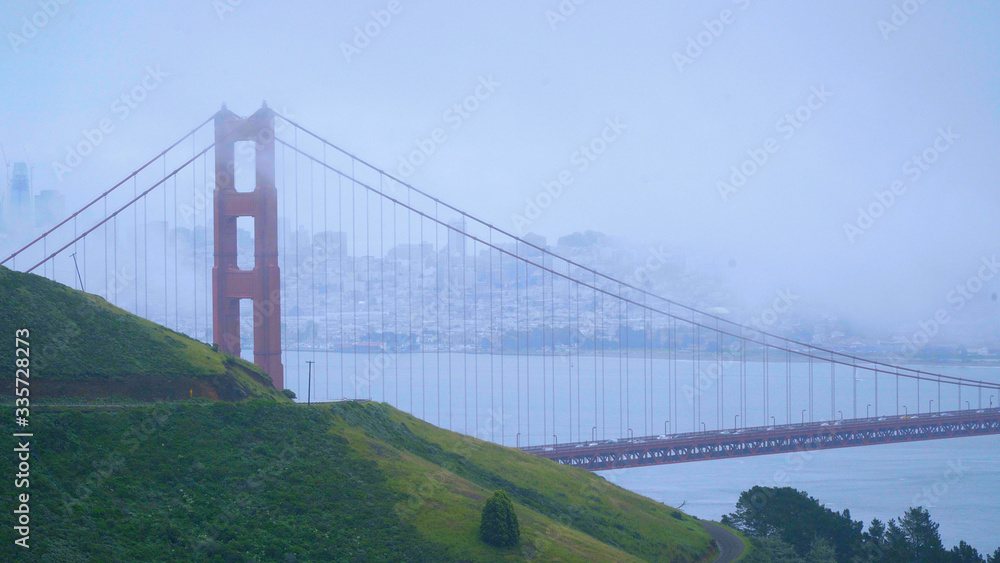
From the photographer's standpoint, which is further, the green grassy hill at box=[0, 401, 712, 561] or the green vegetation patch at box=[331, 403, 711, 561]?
the green vegetation patch at box=[331, 403, 711, 561]

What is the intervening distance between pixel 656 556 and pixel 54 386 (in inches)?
630

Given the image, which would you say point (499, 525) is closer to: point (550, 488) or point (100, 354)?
point (550, 488)

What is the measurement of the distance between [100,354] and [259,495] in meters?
6.66

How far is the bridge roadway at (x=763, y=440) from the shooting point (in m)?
35.7

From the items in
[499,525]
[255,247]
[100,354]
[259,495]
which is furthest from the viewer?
[255,247]

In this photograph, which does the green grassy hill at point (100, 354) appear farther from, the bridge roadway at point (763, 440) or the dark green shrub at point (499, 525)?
the bridge roadway at point (763, 440)

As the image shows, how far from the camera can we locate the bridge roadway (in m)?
35.7

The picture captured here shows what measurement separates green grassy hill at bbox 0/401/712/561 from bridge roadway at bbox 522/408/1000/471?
1303 cm

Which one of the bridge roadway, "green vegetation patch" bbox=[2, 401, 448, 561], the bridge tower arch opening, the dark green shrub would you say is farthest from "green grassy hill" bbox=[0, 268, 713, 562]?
the bridge roadway

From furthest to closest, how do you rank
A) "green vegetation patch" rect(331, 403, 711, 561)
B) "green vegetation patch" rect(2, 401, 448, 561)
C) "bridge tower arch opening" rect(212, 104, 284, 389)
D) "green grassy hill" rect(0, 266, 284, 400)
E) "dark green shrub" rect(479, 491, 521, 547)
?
"bridge tower arch opening" rect(212, 104, 284, 389)
"green vegetation patch" rect(331, 403, 711, 561)
"green grassy hill" rect(0, 266, 284, 400)
"dark green shrub" rect(479, 491, 521, 547)
"green vegetation patch" rect(2, 401, 448, 561)

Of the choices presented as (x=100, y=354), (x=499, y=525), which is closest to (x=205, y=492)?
(x=499, y=525)

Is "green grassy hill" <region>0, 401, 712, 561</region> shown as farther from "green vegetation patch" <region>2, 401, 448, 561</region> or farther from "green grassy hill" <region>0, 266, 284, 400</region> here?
"green grassy hill" <region>0, 266, 284, 400</region>

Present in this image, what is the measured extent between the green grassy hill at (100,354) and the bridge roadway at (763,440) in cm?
1700

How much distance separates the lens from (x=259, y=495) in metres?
16.5
